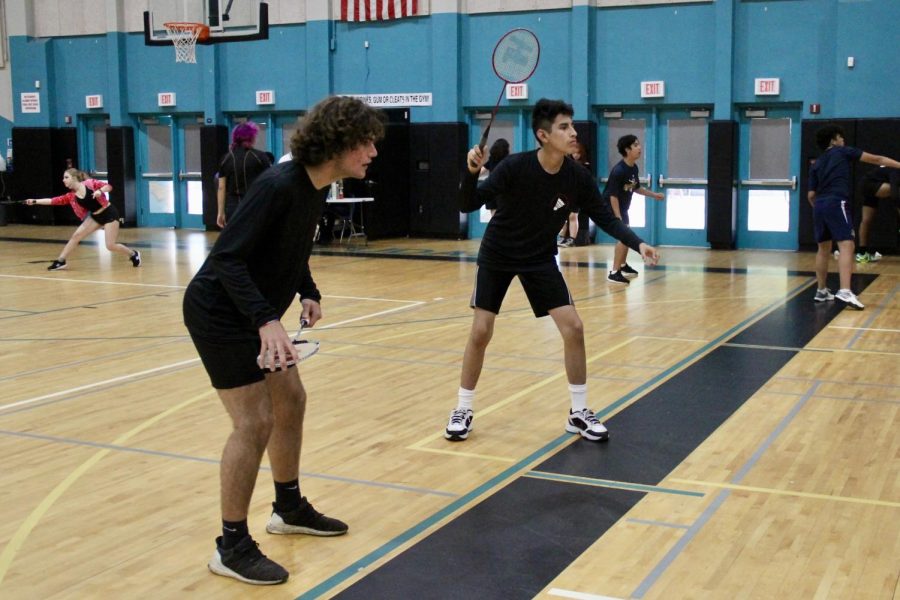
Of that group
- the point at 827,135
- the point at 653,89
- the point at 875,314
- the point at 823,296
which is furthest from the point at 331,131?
the point at 653,89

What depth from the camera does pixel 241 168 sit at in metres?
12.2

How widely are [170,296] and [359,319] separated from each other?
3106 millimetres

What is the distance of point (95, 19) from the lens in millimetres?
24922

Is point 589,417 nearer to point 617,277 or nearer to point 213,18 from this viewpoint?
point 617,277

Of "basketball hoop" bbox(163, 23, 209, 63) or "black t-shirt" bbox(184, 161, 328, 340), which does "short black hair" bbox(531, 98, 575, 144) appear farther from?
"basketball hoop" bbox(163, 23, 209, 63)

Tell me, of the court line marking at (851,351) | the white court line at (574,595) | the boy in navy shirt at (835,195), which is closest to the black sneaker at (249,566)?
the white court line at (574,595)

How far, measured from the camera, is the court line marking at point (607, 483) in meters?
5.30

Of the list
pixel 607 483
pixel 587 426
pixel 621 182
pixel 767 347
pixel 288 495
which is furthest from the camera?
pixel 621 182

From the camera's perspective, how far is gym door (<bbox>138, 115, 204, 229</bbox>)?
24295 millimetres

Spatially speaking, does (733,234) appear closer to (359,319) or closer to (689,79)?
(689,79)

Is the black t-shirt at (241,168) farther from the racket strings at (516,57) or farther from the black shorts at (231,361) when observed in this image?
the black shorts at (231,361)

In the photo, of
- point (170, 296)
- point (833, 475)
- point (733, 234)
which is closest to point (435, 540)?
point (833, 475)

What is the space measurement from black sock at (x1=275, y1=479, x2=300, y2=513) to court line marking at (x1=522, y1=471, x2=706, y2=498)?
1.44m

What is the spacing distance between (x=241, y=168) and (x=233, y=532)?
8.56 metres
